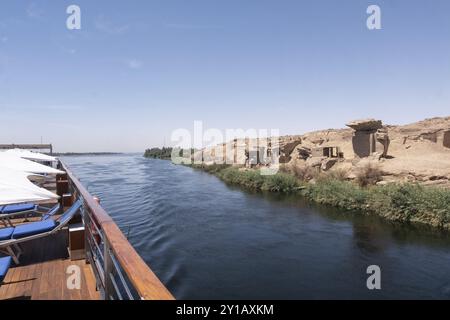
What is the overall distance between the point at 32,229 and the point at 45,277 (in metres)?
1.39

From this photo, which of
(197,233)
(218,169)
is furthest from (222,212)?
(218,169)

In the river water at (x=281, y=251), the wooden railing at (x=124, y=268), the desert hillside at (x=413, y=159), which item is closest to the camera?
the wooden railing at (x=124, y=268)

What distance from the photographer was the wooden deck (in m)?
4.00

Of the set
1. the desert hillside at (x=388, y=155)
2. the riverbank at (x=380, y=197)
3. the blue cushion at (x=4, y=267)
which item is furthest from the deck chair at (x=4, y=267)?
the desert hillside at (x=388, y=155)

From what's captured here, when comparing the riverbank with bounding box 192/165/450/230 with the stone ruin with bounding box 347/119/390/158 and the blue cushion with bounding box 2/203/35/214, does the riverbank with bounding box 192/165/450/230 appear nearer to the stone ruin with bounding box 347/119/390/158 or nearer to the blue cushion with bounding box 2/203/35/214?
the stone ruin with bounding box 347/119/390/158

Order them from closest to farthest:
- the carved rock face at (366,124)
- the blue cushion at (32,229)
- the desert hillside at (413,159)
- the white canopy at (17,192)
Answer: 1. the white canopy at (17,192)
2. the blue cushion at (32,229)
3. the desert hillside at (413,159)
4. the carved rock face at (366,124)

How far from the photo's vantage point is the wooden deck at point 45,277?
13.1 ft

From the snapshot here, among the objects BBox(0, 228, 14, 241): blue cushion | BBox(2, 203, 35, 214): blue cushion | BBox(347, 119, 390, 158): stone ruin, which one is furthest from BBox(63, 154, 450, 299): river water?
BBox(347, 119, 390, 158): stone ruin

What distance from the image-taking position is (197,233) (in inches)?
579

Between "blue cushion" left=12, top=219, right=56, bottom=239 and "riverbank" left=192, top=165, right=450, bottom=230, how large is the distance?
15557 millimetres

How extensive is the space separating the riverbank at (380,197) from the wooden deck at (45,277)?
15.5m

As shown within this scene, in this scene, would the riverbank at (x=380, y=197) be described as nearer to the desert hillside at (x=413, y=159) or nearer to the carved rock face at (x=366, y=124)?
the desert hillside at (x=413, y=159)

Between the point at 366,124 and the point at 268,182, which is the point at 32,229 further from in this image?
the point at 366,124

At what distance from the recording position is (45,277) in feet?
14.9
